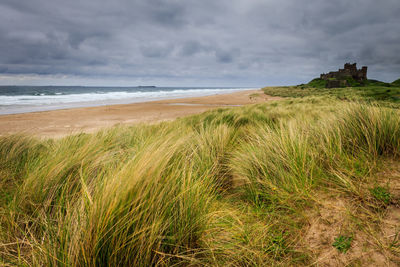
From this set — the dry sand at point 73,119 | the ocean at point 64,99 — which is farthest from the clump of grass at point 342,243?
the ocean at point 64,99

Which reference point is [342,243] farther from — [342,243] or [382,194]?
[382,194]

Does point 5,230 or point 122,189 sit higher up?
point 122,189

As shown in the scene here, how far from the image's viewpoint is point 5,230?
4.62ft

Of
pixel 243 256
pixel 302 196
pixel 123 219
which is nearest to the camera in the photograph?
pixel 123 219

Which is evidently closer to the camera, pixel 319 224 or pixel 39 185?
pixel 319 224

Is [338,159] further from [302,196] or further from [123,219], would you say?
[123,219]

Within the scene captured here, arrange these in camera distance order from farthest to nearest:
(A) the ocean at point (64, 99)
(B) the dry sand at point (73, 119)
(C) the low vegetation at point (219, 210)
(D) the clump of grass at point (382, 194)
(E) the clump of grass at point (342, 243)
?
(A) the ocean at point (64, 99), (B) the dry sand at point (73, 119), (D) the clump of grass at point (382, 194), (E) the clump of grass at point (342, 243), (C) the low vegetation at point (219, 210)

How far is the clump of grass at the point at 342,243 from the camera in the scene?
1219 mm

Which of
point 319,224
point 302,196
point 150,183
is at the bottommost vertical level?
point 319,224

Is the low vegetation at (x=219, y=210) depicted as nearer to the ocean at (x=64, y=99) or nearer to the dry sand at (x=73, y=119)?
the dry sand at (x=73, y=119)

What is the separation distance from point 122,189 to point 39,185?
1.12 m

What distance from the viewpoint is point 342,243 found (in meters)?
1.24

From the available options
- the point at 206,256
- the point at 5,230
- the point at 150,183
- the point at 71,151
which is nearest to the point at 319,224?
the point at 206,256

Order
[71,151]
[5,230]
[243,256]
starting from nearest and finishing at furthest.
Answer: [243,256] → [5,230] → [71,151]
